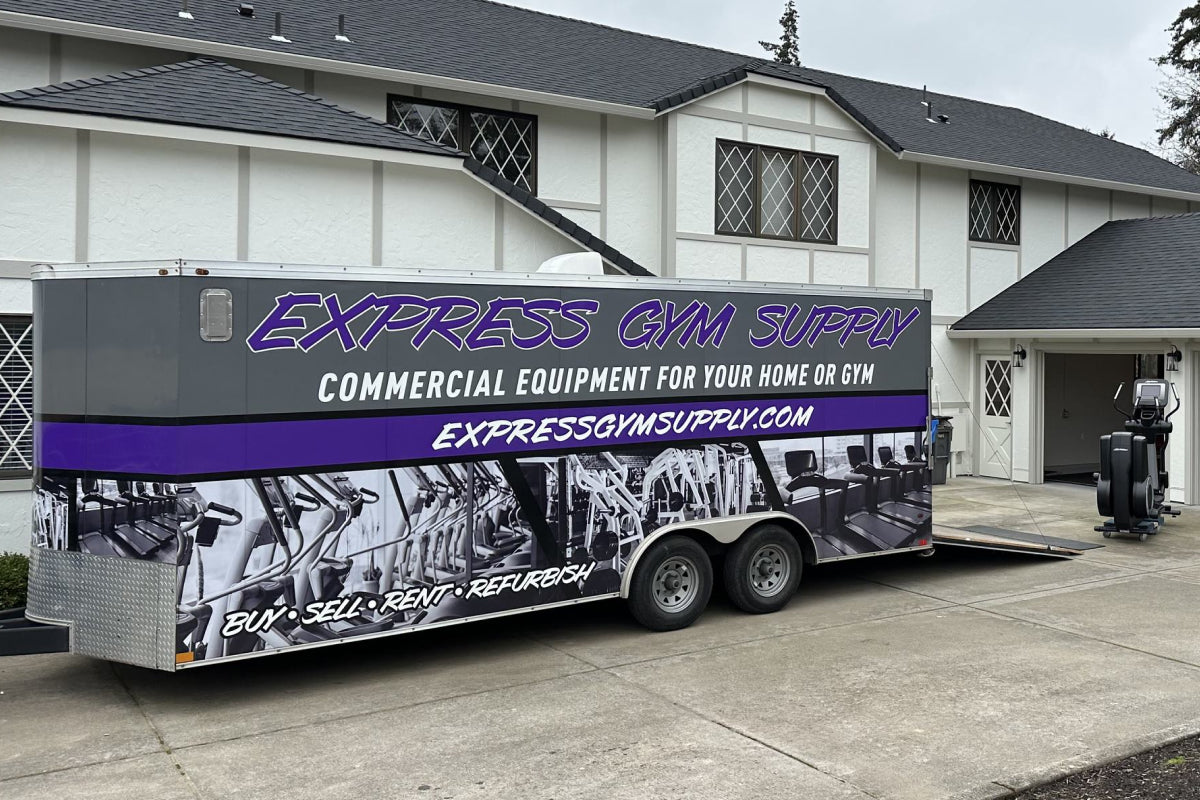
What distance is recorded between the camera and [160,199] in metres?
10.7

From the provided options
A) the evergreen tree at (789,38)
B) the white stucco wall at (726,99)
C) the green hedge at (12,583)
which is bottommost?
the green hedge at (12,583)

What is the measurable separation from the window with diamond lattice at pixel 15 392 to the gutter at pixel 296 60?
324 centimetres

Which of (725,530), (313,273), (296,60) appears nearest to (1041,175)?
(296,60)

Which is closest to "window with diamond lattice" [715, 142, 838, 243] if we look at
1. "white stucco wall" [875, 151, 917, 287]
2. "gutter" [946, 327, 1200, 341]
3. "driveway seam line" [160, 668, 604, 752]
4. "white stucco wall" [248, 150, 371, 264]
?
"white stucco wall" [875, 151, 917, 287]

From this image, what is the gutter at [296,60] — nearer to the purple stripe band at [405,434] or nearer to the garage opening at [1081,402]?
the purple stripe band at [405,434]

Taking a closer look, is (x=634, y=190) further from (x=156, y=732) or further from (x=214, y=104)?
(x=156, y=732)

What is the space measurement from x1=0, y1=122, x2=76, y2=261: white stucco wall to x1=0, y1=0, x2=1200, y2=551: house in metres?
0.02

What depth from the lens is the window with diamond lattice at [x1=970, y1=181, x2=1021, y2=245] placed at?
20.0m

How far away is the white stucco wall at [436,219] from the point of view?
11922 millimetres

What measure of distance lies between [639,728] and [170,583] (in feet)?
9.87

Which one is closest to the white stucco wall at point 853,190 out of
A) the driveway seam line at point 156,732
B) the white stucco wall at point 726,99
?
the white stucco wall at point 726,99

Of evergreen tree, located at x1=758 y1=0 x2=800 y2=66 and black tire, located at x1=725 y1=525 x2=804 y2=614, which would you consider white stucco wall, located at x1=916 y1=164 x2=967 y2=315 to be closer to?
black tire, located at x1=725 y1=525 x2=804 y2=614

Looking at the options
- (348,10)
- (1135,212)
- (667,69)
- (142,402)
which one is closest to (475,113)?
(348,10)

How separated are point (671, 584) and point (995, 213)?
551 inches
